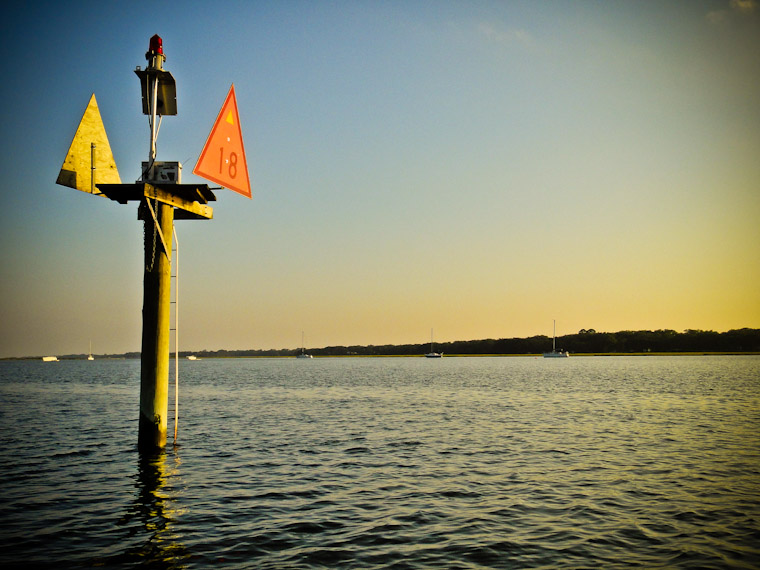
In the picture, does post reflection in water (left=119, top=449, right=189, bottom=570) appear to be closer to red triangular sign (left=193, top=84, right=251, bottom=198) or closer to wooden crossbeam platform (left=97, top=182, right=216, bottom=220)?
wooden crossbeam platform (left=97, top=182, right=216, bottom=220)

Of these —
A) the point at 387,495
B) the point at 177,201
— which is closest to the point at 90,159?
the point at 177,201

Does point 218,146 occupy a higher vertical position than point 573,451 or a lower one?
higher

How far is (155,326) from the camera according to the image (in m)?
19.1

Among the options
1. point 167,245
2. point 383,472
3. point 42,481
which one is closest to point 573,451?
point 383,472

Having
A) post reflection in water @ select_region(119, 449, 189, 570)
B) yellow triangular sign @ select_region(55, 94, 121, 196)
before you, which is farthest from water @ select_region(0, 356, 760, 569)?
yellow triangular sign @ select_region(55, 94, 121, 196)

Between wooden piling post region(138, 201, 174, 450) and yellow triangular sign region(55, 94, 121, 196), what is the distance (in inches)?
79.3

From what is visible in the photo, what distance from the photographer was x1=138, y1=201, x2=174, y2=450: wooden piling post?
19016 mm

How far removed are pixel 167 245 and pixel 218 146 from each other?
151 inches

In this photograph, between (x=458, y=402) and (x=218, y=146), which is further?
(x=458, y=402)

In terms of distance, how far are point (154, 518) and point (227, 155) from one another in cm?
1074

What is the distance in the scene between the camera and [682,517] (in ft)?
43.8

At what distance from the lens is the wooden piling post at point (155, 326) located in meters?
19.0

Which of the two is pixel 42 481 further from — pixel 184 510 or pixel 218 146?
pixel 218 146

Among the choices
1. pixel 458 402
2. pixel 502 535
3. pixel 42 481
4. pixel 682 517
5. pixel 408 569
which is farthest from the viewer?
pixel 458 402
